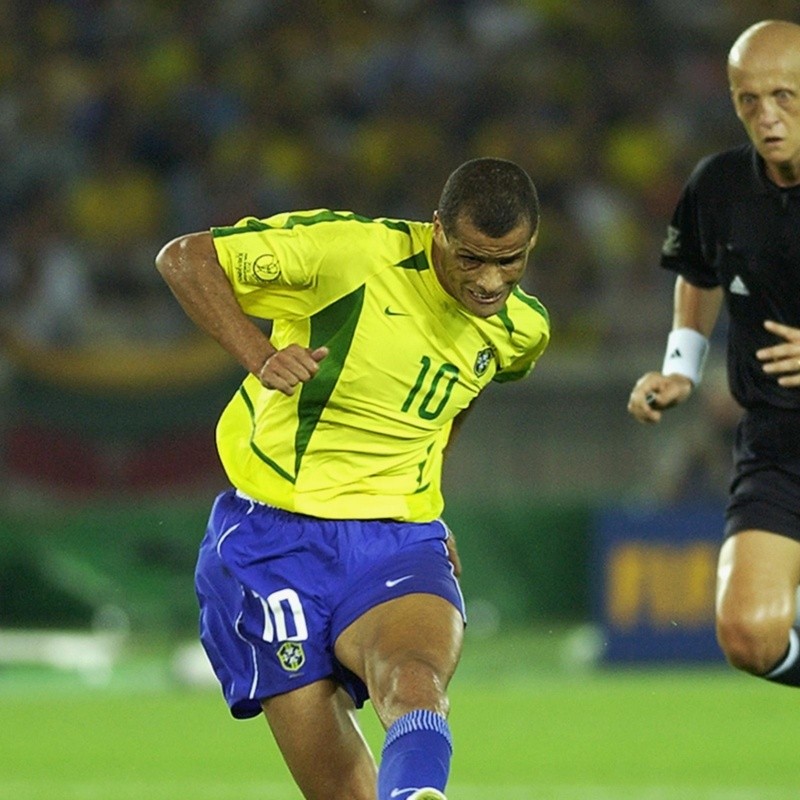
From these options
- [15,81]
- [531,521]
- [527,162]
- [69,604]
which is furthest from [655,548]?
[15,81]

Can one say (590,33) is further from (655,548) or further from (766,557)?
(766,557)

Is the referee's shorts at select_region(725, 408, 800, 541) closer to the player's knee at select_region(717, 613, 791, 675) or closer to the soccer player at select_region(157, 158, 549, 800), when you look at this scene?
the player's knee at select_region(717, 613, 791, 675)

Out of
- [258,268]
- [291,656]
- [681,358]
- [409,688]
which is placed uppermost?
[681,358]

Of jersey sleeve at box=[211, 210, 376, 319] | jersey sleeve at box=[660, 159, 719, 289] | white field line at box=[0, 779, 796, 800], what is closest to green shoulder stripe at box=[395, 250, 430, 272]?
jersey sleeve at box=[211, 210, 376, 319]

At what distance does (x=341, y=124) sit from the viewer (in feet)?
54.5

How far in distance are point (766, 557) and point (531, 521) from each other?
7.03 metres

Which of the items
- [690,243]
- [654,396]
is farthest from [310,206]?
[654,396]

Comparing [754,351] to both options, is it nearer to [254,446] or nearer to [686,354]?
[686,354]

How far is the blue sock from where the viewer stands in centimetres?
430

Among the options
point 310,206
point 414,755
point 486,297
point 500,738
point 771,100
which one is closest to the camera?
point 414,755

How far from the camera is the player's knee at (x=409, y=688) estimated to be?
14.7ft

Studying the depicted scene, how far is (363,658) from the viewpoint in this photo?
4.80 m

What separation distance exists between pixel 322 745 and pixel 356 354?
3.30 ft

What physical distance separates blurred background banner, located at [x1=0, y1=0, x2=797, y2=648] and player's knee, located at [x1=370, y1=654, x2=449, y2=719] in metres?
7.05
